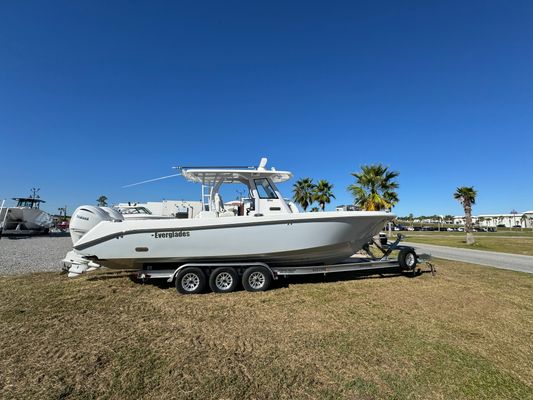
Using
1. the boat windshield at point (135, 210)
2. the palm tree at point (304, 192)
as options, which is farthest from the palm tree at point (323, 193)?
the boat windshield at point (135, 210)

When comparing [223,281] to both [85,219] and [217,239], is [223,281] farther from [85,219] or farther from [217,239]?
[85,219]

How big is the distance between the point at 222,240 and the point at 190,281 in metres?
1.12

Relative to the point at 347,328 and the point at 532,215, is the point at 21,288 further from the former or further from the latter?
the point at 532,215

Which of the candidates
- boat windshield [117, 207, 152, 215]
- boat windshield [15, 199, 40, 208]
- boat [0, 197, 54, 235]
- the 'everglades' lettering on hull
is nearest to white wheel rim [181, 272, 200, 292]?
the 'everglades' lettering on hull

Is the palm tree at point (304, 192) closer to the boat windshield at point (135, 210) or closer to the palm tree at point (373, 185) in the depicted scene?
the palm tree at point (373, 185)

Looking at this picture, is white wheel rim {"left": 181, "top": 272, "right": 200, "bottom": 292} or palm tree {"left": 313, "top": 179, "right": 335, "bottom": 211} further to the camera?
palm tree {"left": 313, "top": 179, "right": 335, "bottom": 211}

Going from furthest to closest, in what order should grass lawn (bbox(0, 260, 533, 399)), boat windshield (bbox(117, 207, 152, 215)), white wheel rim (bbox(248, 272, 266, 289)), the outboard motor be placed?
boat windshield (bbox(117, 207, 152, 215)) < the outboard motor < white wheel rim (bbox(248, 272, 266, 289)) < grass lawn (bbox(0, 260, 533, 399))

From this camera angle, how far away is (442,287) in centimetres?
687

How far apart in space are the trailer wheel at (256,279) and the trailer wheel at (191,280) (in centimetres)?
91

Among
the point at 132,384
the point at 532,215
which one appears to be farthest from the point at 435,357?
the point at 532,215

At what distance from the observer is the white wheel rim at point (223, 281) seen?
259 inches

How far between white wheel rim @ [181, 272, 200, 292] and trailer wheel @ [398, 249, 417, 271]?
5282 millimetres

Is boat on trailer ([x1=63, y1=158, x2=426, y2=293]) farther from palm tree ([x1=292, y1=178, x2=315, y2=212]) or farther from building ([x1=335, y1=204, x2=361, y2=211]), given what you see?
palm tree ([x1=292, y1=178, x2=315, y2=212])

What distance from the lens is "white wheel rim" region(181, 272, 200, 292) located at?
6506 mm
